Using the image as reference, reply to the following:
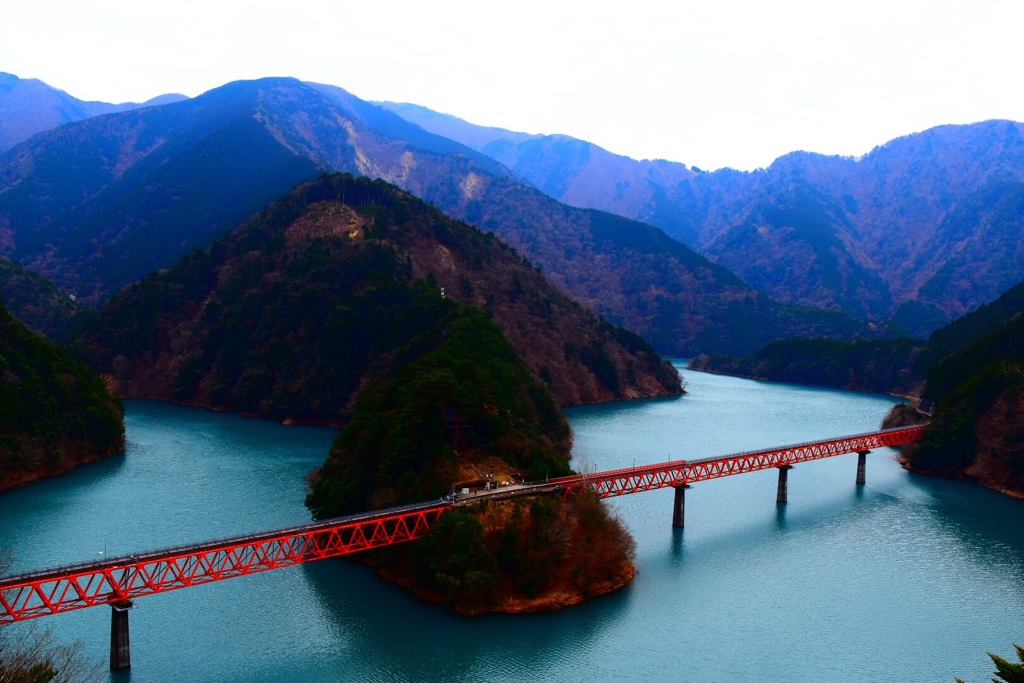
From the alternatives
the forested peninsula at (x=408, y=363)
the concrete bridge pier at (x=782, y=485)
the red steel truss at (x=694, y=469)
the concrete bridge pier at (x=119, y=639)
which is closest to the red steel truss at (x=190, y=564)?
the concrete bridge pier at (x=119, y=639)

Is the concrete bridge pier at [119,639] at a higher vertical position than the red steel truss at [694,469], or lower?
lower

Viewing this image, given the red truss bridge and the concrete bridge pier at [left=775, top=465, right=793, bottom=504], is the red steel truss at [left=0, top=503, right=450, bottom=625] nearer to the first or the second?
the red truss bridge

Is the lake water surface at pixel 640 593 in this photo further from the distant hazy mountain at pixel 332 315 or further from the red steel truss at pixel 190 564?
the distant hazy mountain at pixel 332 315

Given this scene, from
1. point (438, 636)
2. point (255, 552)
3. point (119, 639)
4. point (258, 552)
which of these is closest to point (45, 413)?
point (258, 552)

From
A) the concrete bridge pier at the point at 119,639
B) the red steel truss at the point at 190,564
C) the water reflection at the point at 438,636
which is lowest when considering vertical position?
the water reflection at the point at 438,636

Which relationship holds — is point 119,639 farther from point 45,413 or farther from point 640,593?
point 45,413

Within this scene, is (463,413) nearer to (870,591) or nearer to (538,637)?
(538,637)
